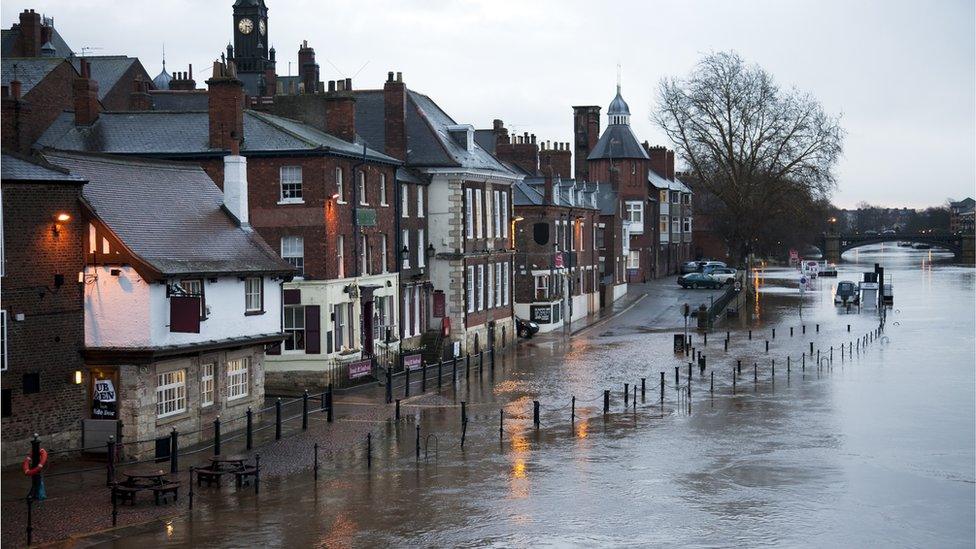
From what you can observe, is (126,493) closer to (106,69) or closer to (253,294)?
(253,294)

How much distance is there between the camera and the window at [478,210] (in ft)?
189

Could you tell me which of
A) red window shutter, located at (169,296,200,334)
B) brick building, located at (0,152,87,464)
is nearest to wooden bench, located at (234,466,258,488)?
red window shutter, located at (169,296,200,334)

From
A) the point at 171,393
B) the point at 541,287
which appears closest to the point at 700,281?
the point at 541,287

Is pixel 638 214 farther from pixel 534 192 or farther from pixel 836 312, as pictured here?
pixel 534 192

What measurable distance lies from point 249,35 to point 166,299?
73405mm

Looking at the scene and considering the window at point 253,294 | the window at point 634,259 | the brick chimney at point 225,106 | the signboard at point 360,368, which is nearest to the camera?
the window at point 253,294

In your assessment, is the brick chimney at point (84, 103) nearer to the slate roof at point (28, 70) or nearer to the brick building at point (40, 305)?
the slate roof at point (28, 70)

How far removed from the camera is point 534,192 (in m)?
71.1

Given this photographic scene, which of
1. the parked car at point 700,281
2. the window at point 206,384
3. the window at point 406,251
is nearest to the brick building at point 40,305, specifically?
the window at point 206,384

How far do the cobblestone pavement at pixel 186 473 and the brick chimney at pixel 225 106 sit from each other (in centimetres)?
940

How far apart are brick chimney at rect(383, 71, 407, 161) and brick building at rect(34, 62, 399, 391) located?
8.90 metres

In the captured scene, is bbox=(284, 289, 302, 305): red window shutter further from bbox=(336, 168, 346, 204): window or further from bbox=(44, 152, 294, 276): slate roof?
bbox=(44, 152, 294, 276): slate roof

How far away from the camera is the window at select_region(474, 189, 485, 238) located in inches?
2272

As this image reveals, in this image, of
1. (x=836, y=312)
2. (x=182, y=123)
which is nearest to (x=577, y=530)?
(x=182, y=123)
